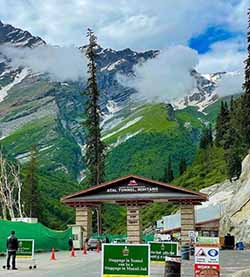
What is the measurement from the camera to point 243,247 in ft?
175

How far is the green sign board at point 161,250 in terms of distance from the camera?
71.9 feet

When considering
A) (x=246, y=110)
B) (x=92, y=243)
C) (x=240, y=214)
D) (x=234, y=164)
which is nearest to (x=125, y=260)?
(x=92, y=243)

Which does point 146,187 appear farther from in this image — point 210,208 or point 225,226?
point 210,208

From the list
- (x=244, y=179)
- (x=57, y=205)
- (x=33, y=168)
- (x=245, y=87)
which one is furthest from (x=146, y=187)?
(x=57, y=205)

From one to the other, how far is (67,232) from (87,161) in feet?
54.4

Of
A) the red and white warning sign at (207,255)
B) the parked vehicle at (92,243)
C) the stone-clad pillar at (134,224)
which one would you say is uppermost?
the stone-clad pillar at (134,224)

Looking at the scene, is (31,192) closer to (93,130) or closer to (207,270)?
(93,130)

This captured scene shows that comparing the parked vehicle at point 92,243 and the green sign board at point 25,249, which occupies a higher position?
the parked vehicle at point 92,243

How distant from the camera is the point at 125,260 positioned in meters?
15.3

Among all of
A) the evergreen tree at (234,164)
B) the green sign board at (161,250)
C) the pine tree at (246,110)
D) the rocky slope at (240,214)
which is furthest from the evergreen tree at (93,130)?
the green sign board at (161,250)

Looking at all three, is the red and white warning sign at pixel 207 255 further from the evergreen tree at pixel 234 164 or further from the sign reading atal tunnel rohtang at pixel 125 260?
the evergreen tree at pixel 234 164

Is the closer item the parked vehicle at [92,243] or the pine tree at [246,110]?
the parked vehicle at [92,243]

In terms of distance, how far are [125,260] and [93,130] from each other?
5700 cm

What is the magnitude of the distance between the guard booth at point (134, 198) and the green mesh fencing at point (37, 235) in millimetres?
2870
